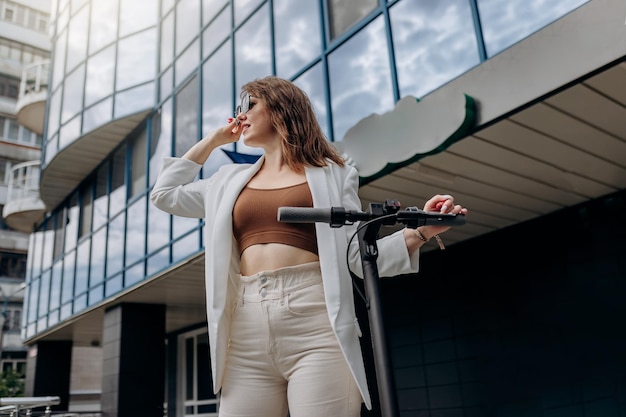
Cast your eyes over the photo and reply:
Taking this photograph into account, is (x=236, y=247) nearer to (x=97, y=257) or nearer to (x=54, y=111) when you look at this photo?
(x=97, y=257)

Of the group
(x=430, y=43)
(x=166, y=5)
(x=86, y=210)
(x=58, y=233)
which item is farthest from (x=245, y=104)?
(x=58, y=233)

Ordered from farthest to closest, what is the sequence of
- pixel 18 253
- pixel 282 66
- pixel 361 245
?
pixel 18 253 < pixel 282 66 < pixel 361 245

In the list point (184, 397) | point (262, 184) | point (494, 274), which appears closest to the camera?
point (262, 184)

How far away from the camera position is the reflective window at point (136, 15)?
12578 millimetres

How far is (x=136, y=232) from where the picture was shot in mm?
11602

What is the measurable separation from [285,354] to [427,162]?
395cm

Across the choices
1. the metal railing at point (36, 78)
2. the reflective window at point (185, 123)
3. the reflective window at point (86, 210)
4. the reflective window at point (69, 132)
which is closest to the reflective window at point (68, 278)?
the reflective window at point (86, 210)

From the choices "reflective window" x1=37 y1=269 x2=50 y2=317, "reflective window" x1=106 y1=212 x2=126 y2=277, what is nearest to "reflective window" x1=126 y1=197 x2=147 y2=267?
"reflective window" x1=106 y1=212 x2=126 y2=277

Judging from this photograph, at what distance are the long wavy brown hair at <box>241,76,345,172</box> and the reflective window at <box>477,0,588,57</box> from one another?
329 centimetres

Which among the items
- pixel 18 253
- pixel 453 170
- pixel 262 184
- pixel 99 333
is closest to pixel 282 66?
pixel 453 170

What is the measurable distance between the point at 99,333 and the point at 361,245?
1574 cm

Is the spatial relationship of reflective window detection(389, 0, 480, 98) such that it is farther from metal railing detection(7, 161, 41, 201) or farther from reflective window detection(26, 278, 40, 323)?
metal railing detection(7, 161, 41, 201)

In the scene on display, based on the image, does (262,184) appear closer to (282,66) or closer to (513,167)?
(513,167)

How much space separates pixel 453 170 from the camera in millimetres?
5461
